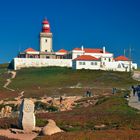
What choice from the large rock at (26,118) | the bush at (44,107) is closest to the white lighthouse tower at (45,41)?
the bush at (44,107)

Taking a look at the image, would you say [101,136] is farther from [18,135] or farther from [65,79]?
[65,79]

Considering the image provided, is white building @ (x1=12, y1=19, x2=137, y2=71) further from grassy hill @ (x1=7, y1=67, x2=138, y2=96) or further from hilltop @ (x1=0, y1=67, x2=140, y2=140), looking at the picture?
hilltop @ (x1=0, y1=67, x2=140, y2=140)

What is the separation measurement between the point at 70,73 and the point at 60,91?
3378cm

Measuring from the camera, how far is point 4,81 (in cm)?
10525

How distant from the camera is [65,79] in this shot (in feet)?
338

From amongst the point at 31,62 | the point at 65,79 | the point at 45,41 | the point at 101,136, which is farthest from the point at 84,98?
the point at 45,41

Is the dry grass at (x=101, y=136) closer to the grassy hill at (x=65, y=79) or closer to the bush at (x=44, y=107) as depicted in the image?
the bush at (x=44, y=107)

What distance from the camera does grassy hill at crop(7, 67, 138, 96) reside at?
91519 millimetres

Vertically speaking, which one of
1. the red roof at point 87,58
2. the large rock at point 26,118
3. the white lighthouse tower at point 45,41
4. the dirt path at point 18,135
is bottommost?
the dirt path at point 18,135

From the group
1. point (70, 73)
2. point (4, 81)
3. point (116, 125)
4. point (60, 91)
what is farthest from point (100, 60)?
point (116, 125)

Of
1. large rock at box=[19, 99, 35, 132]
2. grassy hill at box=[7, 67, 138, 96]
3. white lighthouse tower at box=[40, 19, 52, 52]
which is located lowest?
large rock at box=[19, 99, 35, 132]

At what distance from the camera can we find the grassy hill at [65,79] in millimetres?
91519

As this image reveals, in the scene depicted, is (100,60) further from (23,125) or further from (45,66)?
(23,125)

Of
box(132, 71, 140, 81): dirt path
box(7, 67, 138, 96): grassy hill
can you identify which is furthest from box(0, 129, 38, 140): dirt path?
box(132, 71, 140, 81): dirt path
